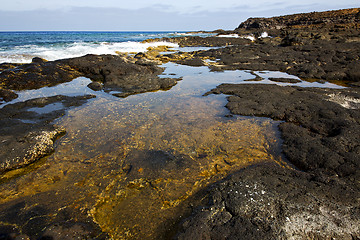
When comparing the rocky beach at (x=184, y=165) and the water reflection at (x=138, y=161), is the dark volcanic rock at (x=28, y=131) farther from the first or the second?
the water reflection at (x=138, y=161)

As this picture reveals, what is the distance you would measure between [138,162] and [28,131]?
306 cm

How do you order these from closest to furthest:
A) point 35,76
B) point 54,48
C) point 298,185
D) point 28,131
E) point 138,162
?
point 298,185 → point 138,162 → point 28,131 → point 35,76 → point 54,48

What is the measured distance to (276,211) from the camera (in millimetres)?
2457

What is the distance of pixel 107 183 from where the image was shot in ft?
11.0

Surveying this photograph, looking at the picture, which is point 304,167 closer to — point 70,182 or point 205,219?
point 205,219

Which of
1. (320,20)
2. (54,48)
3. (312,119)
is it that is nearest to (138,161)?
(312,119)

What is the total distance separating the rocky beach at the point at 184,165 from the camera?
8.02 feet

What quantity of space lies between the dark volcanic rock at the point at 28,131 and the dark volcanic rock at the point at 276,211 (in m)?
3.65

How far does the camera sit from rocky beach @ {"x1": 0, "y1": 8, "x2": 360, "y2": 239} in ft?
8.02

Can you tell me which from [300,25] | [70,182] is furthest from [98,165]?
[300,25]

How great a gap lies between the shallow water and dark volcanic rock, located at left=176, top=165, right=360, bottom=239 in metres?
0.50

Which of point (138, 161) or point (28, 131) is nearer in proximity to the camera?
point (138, 161)

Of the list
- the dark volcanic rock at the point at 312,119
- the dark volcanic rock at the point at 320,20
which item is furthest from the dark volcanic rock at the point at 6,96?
the dark volcanic rock at the point at 320,20

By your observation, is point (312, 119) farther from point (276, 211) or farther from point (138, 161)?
point (138, 161)
